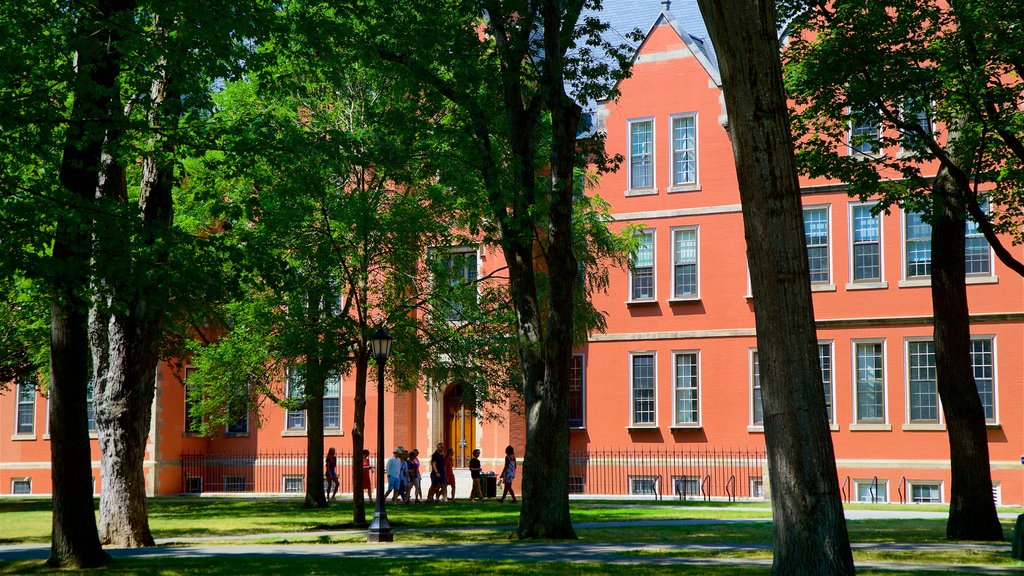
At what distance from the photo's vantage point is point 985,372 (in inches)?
1309

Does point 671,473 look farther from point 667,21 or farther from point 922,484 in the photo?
point 667,21

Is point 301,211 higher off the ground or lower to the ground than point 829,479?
higher

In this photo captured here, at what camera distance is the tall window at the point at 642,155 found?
37969 mm

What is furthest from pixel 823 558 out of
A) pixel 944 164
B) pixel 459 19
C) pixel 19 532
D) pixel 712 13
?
pixel 19 532

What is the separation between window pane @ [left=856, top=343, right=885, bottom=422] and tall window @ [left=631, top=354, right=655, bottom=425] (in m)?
6.35

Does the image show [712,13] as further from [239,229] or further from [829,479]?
[239,229]

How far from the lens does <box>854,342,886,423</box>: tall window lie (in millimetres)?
34656

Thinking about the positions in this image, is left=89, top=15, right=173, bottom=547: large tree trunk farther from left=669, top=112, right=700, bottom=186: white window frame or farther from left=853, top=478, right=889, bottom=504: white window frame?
left=853, top=478, right=889, bottom=504: white window frame

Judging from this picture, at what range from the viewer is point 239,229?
24125 millimetres

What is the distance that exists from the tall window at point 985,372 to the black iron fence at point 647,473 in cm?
637

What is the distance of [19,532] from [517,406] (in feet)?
41.4

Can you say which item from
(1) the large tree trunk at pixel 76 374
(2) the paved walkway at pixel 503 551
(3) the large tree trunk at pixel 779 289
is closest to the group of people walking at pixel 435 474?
(2) the paved walkway at pixel 503 551

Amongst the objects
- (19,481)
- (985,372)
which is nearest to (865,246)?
(985,372)

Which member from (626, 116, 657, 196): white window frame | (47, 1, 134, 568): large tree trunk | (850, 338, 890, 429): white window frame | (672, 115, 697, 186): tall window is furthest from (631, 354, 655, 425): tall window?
(47, 1, 134, 568): large tree trunk
